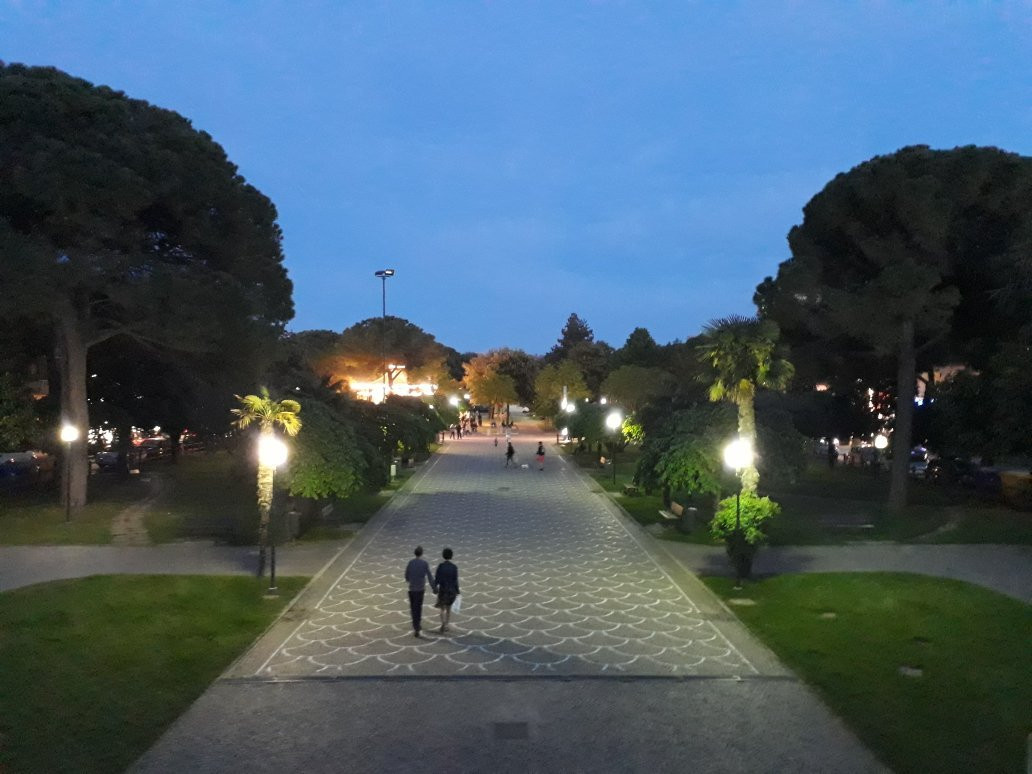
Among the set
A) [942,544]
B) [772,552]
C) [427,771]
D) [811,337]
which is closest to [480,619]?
[427,771]

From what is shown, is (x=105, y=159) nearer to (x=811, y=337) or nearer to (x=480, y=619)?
(x=480, y=619)

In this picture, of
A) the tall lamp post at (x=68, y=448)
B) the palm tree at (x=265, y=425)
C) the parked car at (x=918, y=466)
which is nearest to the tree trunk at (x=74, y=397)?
the tall lamp post at (x=68, y=448)

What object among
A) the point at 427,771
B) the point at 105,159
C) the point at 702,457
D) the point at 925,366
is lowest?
the point at 427,771

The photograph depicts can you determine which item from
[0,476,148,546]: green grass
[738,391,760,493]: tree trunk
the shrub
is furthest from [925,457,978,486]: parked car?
[0,476,148,546]: green grass

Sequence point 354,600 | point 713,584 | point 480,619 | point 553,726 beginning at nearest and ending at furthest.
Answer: point 553,726 < point 480,619 < point 354,600 < point 713,584

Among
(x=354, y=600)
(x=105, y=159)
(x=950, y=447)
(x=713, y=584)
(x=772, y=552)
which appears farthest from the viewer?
(x=950, y=447)

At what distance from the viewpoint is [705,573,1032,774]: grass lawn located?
859 cm

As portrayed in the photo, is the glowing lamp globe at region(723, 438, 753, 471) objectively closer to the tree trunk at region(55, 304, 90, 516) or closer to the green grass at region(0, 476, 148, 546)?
the green grass at region(0, 476, 148, 546)

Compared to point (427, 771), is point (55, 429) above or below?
above

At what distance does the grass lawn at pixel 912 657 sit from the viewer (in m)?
8.59

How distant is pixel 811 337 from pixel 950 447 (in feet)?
18.0

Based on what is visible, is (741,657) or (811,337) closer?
(741,657)

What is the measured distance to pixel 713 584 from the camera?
1661 cm

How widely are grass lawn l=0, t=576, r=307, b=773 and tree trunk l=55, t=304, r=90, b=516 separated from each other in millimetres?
11669
